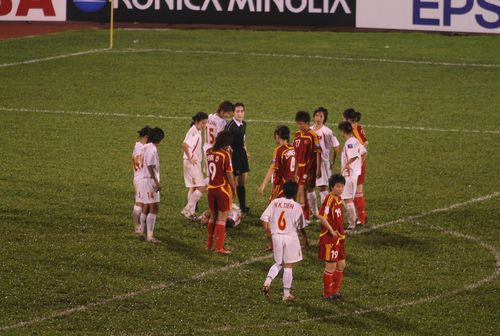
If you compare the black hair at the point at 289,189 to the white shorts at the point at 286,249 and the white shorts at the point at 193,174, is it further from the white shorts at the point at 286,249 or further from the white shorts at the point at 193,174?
the white shorts at the point at 193,174

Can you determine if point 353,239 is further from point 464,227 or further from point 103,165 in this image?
point 103,165

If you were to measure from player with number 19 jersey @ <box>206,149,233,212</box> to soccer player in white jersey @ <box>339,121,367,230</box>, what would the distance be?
2145 millimetres

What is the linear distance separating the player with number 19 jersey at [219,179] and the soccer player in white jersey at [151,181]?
2.89ft

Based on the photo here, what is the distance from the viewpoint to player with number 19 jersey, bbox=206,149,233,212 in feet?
57.4

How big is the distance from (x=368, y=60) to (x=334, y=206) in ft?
68.8

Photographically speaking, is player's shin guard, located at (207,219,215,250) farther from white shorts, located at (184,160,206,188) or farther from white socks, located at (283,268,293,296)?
white socks, located at (283,268,293,296)

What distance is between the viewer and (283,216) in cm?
1527

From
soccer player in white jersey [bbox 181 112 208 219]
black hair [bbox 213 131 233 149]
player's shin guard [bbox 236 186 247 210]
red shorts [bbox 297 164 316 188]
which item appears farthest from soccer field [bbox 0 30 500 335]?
black hair [bbox 213 131 233 149]

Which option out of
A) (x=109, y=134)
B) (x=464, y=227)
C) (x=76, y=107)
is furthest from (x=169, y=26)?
(x=464, y=227)

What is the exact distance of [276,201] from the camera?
50.3 ft

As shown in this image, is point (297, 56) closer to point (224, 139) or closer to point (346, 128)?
point (346, 128)

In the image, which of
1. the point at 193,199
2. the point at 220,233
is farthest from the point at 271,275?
the point at 193,199

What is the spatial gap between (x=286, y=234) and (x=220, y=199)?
2.46 meters

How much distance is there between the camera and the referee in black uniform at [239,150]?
64.9ft
